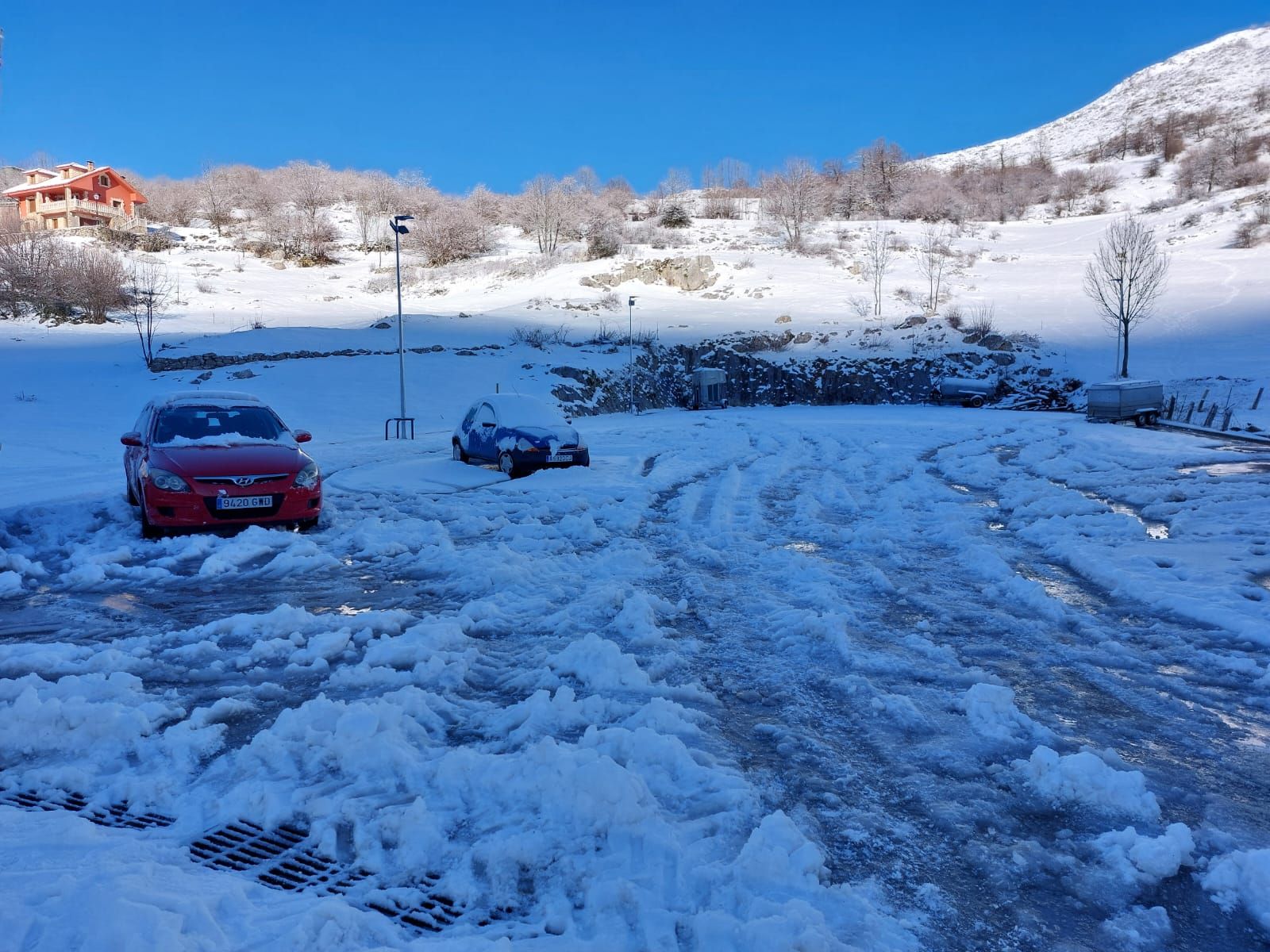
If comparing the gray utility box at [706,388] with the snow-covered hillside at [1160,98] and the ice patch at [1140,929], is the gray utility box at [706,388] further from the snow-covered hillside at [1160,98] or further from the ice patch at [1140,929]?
the snow-covered hillside at [1160,98]

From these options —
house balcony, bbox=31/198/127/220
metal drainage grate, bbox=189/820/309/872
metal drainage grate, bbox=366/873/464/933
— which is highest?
house balcony, bbox=31/198/127/220

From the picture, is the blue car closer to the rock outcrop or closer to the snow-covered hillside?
the rock outcrop

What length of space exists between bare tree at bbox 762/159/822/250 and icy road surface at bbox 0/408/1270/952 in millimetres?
63409

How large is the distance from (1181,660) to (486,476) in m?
10.5

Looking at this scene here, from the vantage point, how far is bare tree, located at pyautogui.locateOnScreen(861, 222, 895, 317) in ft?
167

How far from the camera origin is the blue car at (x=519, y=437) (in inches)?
548

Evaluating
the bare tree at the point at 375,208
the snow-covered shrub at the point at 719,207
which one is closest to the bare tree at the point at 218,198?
the bare tree at the point at 375,208

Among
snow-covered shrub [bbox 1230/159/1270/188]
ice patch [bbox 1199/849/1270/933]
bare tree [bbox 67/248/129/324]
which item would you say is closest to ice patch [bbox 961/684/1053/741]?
ice patch [bbox 1199/849/1270/933]

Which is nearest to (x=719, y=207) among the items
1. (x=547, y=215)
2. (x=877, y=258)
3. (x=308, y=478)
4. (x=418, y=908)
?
(x=547, y=215)

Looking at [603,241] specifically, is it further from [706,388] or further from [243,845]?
[243,845]

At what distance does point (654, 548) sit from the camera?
8.70 metres

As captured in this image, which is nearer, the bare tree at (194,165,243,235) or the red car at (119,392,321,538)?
the red car at (119,392,321,538)

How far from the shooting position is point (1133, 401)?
26625 mm

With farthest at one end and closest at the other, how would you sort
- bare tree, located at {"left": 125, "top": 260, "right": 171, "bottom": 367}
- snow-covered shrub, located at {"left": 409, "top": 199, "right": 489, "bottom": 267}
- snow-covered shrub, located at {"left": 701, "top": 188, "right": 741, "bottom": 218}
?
snow-covered shrub, located at {"left": 701, "top": 188, "right": 741, "bottom": 218} → snow-covered shrub, located at {"left": 409, "top": 199, "right": 489, "bottom": 267} → bare tree, located at {"left": 125, "top": 260, "right": 171, "bottom": 367}
